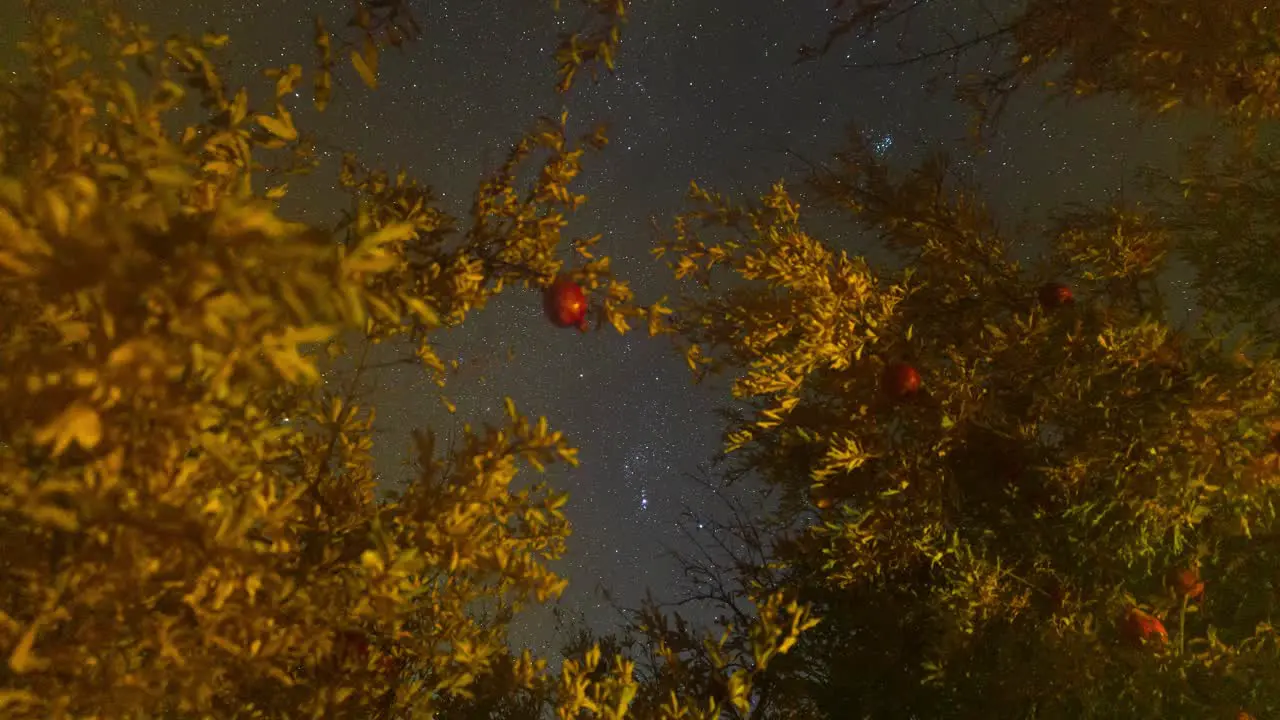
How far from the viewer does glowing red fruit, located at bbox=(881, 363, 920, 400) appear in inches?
152

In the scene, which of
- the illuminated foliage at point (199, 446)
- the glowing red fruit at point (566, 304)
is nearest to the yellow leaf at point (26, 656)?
the illuminated foliage at point (199, 446)

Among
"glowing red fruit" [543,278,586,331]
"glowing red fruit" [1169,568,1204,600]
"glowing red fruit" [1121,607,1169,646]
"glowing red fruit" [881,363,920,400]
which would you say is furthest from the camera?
"glowing red fruit" [881,363,920,400]

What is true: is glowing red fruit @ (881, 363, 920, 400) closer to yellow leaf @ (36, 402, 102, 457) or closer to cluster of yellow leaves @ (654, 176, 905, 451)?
cluster of yellow leaves @ (654, 176, 905, 451)

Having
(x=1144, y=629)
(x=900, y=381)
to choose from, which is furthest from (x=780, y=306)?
(x=1144, y=629)

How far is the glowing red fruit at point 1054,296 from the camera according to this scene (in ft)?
12.9

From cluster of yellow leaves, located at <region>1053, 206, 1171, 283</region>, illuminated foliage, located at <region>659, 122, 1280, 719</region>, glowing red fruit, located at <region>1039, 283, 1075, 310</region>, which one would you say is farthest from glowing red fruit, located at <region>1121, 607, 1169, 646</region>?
cluster of yellow leaves, located at <region>1053, 206, 1171, 283</region>

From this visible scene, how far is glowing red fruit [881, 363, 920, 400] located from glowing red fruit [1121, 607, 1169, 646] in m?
1.37

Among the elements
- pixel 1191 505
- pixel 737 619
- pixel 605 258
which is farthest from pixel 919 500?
pixel 605 258

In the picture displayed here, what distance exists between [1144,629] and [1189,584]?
38cm

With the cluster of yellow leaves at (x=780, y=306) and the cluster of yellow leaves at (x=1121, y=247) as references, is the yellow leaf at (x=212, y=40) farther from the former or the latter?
the cluster of yellow leaves at (x=1121, y=247)

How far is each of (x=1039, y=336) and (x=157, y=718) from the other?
13.0 ft

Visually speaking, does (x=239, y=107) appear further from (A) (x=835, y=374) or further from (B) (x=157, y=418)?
(A) (x=835, y=374)

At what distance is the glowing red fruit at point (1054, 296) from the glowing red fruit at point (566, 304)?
2.68m

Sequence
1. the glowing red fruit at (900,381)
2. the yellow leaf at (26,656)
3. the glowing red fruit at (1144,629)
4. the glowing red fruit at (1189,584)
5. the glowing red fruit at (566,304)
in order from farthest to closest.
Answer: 1. the glowing red fruit at (900,381)
2. the glowing red fruit at (1189,584)
3. the glowing red fruit at (1144,629)
4. the glowing red fruit at (566,304)
5. the yellow leaf at (26,656)
